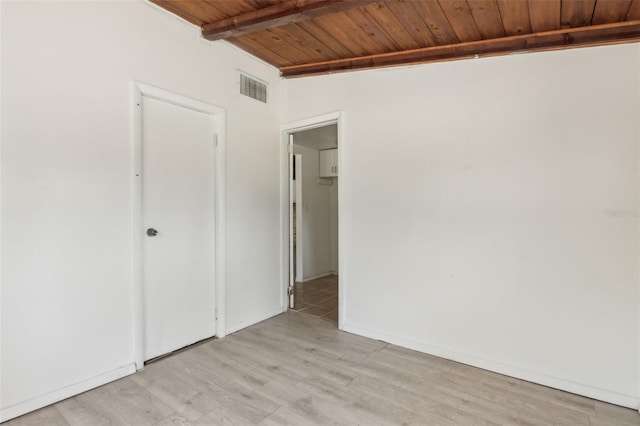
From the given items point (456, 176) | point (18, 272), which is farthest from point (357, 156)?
point (18, 272)

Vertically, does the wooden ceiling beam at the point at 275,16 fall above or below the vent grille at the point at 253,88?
above

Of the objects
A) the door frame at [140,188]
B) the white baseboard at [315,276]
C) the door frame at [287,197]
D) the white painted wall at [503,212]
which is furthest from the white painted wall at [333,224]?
the door frame at [140,188]

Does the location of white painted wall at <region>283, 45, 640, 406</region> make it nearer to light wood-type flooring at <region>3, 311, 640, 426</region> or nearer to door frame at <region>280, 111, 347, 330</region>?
door frame at <region>280, 111, 347, 330</region>

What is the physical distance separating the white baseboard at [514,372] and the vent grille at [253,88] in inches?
102

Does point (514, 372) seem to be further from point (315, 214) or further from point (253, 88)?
point (315, 214)

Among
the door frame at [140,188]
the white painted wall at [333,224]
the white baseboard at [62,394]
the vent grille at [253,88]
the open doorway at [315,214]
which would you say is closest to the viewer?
the white baseboard at [62,394]

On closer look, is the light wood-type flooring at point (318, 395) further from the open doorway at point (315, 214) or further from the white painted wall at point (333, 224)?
the white painted wall at point (333, 224)

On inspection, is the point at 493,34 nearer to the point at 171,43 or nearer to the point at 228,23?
the point at 228,23

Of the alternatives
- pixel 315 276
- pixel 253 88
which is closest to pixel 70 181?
pixel 253 88

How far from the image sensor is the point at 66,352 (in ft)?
6.84

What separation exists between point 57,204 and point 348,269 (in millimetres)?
2376

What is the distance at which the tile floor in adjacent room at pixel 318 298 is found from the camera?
12.3ft

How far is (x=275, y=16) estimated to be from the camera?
2.33m

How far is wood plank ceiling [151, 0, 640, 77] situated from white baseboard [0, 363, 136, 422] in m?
2.74
